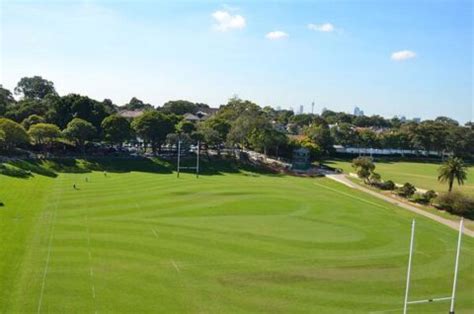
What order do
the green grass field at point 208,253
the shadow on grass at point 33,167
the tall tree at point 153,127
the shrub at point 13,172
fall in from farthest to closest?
1. the tall tree at point 153,127
2. the shadow on grass at point 33,167
3. the shrub at point 13,172
4. the green grass field at point 208,253

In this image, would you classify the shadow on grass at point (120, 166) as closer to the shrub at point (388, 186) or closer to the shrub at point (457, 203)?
the shrub at point (388, 186)

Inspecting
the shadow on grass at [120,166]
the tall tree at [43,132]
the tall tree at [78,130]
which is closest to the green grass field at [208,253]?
the shadow on grass at [120,166]

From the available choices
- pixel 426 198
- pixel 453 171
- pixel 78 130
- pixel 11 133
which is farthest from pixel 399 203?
pixel 11 133

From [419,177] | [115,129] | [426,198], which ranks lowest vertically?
[426,198]

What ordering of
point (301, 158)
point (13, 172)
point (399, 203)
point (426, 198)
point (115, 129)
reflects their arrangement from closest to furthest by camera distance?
point (426, 198) < point (399, 203) < point (13, 172) < point (115, 129) < point (301, 158)

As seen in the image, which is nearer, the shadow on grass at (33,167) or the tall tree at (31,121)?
the shadow on grass at (33,167)

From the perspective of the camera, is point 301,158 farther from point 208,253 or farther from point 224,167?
point 208,253

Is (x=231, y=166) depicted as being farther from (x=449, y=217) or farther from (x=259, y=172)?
(x=449, y=217)

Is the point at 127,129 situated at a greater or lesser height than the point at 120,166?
greater
